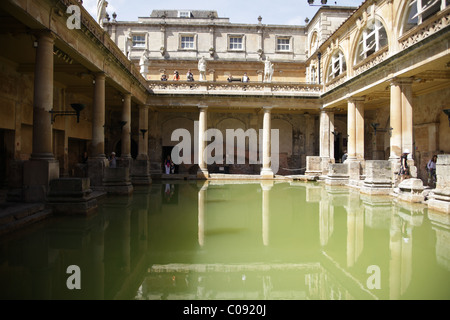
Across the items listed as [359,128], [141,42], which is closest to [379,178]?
[359,128]

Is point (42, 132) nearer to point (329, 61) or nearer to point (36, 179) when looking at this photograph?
point (36, 179)

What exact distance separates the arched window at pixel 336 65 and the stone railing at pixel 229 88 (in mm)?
1428

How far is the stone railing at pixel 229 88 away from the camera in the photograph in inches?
832

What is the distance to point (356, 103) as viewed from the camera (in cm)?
1770

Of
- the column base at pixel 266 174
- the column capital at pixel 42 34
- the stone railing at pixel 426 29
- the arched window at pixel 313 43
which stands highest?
the arched window at pixel 313 43

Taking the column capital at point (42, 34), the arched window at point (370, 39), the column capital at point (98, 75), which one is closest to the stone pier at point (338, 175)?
the arched window at point (370, 39)

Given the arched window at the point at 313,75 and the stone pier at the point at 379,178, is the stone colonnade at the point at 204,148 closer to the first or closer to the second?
the arched window at the point at 313,75

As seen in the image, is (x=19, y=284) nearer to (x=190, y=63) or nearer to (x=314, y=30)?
(x=190, y=63)

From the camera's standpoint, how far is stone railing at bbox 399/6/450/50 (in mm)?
10633

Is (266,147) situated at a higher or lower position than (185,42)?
lower

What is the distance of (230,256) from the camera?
469cm

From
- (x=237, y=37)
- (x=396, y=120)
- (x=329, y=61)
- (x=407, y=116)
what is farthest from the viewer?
(x=237, y=37)

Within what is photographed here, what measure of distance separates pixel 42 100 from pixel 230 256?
6.84m

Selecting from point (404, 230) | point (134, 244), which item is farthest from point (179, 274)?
point (404, 230)
